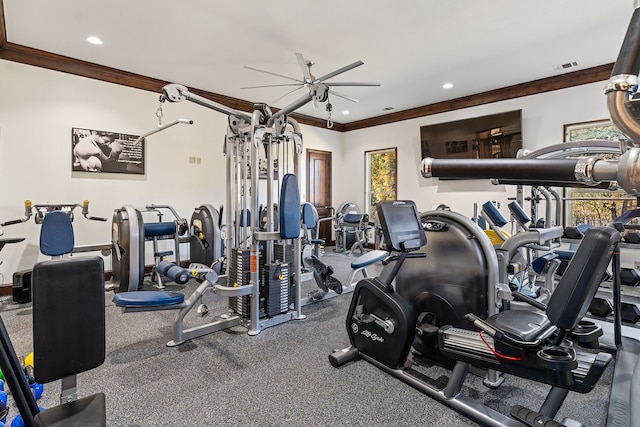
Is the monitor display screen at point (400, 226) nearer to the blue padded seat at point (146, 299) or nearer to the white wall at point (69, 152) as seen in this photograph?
the blue padded seat at point (146, 299)

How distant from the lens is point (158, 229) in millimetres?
4461

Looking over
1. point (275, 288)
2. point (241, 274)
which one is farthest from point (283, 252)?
point (241, 274)

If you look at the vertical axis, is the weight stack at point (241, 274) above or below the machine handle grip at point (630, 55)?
below

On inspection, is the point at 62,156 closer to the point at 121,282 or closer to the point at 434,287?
the point at 121,282

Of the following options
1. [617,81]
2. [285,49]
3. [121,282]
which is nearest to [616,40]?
[285,49]

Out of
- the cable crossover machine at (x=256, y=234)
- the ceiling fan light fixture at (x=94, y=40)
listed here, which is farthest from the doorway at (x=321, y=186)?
the ceiling fan light fixture at (x=94, y=40)

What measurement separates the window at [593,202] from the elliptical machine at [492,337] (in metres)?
3.89

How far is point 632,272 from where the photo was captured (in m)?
3.18

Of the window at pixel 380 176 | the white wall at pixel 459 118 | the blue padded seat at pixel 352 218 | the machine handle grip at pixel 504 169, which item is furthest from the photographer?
the window at pixel 380 176

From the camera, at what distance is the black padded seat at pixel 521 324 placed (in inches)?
57.2

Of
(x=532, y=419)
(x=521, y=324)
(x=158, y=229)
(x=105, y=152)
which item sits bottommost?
(x=532, y=419)

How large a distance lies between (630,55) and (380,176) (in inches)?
291

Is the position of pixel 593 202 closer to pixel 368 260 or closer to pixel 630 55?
pixel 368 260

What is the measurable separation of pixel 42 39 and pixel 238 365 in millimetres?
4224
